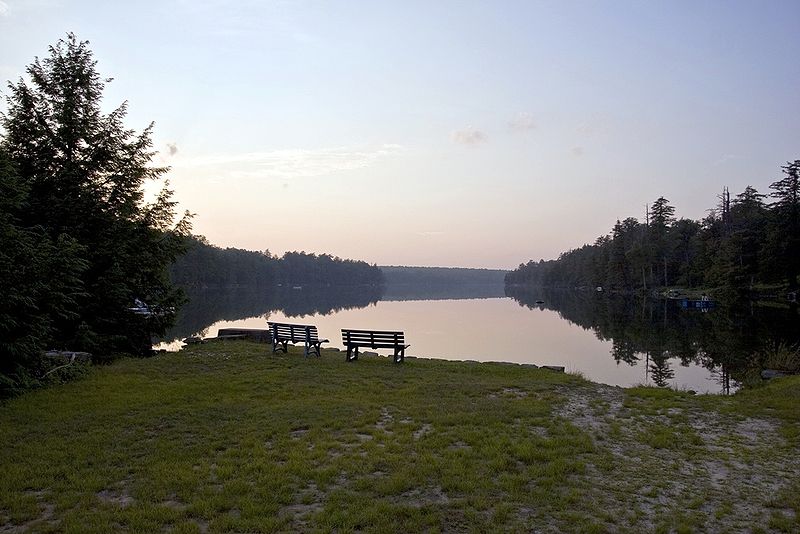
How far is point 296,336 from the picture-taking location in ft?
53.1

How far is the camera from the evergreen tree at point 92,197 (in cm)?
1602

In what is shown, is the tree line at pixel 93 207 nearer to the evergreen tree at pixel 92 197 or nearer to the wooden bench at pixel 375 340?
the evergreen tree at pixel 92 197

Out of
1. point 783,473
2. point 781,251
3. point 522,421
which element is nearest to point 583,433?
point 522,421

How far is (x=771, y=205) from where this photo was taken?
57.1m

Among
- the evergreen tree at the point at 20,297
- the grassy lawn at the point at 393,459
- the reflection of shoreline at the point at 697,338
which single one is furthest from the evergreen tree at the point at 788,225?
the evergreen tree at the point at 20,297

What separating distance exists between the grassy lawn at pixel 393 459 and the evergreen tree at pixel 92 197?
6.15 meters

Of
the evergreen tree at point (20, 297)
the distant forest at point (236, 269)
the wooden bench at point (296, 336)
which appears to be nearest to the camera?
the evergreen tree at point (20, 297)

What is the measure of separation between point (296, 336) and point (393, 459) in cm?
1032

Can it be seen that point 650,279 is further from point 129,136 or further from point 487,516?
point 487,516

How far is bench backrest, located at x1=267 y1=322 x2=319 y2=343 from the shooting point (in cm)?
1595

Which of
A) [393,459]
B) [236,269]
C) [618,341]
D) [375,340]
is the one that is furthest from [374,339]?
[236,269]

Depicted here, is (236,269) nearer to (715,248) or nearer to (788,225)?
(715,248)

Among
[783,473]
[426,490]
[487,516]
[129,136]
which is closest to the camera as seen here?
[487,516]

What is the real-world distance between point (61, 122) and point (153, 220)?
3888 mm
